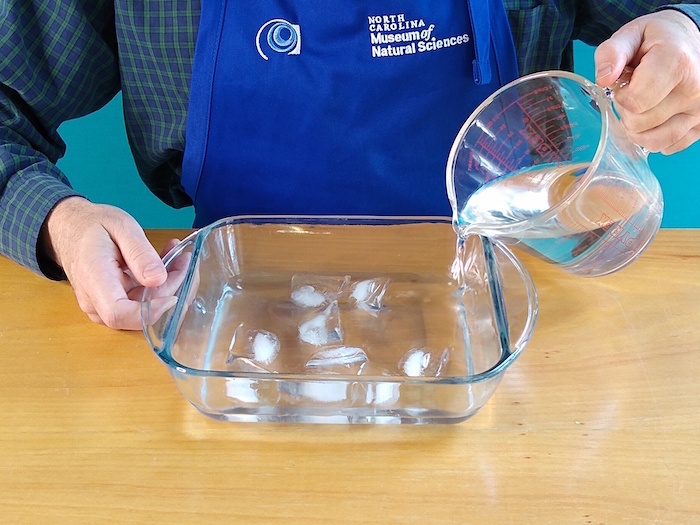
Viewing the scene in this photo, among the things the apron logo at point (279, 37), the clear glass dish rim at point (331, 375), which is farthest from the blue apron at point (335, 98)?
the clear glass dish rim at point (331, 375)

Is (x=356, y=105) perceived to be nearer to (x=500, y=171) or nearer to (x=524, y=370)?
(x=500, y=171)

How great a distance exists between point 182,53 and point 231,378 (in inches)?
17.5

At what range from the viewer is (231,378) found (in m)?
0.57

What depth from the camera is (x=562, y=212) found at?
0.55 meters

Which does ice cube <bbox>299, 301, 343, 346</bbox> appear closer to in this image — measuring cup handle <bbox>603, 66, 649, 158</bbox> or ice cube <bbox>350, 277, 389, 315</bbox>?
ice cube <bbox>350, 277, 389, 315</bbox>

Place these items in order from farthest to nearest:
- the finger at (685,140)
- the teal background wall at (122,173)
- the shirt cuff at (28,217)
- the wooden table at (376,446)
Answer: the teal background wall at (122,173) → the shirt cuff at (28,217) → the finger at (685,140) → the wooden table at (376,446)

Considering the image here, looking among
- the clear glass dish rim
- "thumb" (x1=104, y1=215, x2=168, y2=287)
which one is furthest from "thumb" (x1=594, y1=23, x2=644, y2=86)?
"thumb" (x1=104, y1=215, x2=168, y2=287)

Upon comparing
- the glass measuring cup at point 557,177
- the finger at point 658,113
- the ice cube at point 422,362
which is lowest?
the ice cube at point 422,362

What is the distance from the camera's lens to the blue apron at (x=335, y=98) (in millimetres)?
806

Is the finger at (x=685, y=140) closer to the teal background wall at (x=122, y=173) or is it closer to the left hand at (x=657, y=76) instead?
the left hand at (x=657, y=76)

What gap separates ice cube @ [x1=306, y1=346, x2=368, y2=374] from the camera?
660mm

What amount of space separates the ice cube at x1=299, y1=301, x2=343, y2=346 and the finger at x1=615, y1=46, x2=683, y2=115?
33 cm

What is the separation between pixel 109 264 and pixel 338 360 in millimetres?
226

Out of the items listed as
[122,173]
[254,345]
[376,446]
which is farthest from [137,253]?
[122,173]
